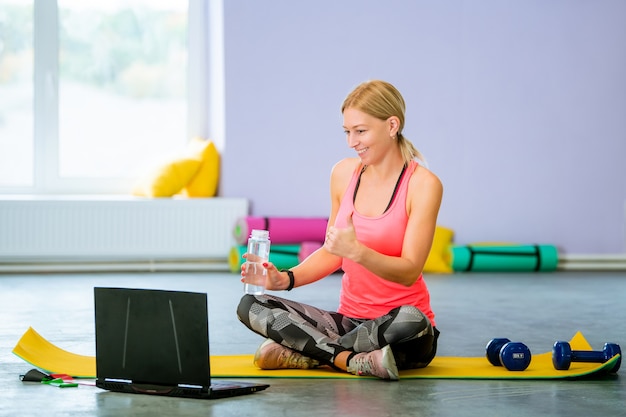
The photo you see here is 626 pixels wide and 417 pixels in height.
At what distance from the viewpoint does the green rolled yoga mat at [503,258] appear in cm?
648

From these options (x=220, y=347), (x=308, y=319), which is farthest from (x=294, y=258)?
(x=308, y=319)

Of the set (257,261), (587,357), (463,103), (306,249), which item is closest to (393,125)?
(257,261)

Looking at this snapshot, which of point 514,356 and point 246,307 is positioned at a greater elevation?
point 246,307

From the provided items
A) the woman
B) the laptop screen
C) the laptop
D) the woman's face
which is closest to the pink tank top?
the woman

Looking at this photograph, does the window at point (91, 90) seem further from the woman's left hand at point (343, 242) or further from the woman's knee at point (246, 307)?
the woman's left hand at point (343, 242)

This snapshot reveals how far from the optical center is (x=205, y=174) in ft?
21.8

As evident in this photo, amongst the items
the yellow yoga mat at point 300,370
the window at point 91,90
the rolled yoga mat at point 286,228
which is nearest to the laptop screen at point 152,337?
the yellow yoga mat at point 300,370

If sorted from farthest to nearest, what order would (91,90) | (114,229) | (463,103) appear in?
(91,90)
(463,103)
(114,229)

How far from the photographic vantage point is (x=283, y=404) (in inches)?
96.9

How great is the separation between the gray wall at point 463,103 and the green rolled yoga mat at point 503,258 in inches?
11.1

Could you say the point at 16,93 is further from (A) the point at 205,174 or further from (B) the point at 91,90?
(A) the point at 205,174

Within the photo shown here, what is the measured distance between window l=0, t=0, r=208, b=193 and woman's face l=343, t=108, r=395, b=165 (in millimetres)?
4375

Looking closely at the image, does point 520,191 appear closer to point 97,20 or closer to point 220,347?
point 97,20

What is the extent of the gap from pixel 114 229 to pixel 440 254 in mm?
2228
